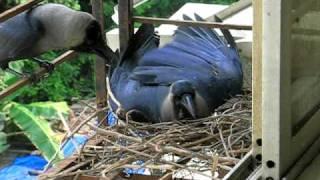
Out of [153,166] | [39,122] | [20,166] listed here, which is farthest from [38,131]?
[153,166]

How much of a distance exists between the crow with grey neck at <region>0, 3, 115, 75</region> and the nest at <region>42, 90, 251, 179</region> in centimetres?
54

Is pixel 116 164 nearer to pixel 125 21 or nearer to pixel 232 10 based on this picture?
pixel 125 21

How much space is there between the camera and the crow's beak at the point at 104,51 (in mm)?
2539

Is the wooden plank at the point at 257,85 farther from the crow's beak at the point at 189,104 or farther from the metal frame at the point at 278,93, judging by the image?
the crow's beak at the point at 189,104

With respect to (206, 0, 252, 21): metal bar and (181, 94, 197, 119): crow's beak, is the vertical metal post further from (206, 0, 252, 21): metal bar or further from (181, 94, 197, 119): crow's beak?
(206, 0, 252, 21): metal bar

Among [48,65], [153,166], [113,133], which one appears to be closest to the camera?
[153,166]

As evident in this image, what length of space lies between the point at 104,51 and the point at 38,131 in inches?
56.8

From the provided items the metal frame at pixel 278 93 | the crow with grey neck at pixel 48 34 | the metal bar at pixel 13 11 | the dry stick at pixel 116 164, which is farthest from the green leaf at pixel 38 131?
the metal frame at pixel 278 93

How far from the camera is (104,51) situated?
8.51 ft

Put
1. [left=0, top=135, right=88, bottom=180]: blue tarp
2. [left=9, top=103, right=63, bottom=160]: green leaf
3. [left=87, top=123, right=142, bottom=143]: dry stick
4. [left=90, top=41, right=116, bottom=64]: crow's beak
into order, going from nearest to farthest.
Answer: [left=87, top=123, right=142, bottom=143]: dry stick
[left=90, top=41, right=116, bottom=64]: crow's beak
[left=9, top=103, right=63, bottom=160]: green leaf
[left=0, top=135, right=88, bottom=180]: blue tarp

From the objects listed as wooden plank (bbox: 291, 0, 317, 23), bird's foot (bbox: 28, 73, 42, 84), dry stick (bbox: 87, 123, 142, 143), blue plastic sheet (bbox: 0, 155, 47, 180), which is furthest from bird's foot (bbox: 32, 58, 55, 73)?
blue plastic sheet (bbox: 0, 155, 47, 180)

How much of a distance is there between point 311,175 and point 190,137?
74 centimetres

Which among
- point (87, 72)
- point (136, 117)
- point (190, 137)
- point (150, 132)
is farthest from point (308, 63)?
point (87, 72)

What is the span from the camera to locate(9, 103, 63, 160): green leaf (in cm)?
385
